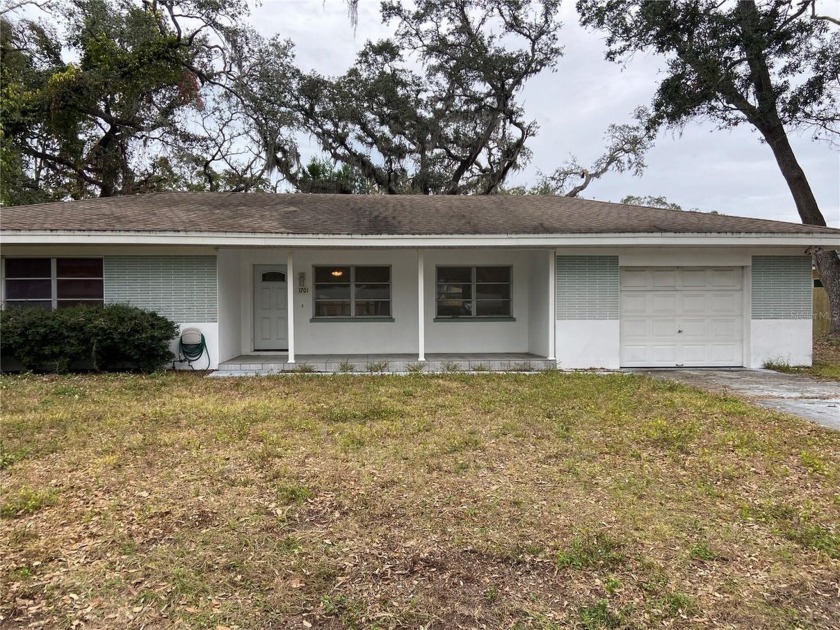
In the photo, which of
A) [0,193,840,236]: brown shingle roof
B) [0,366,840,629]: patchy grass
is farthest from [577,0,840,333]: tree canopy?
[0,366,840,629]: patchy grass

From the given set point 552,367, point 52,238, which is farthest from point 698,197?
point 52,238

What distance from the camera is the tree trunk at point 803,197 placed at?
52.9 ft

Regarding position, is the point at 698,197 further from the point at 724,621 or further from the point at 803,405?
the point at 724,621

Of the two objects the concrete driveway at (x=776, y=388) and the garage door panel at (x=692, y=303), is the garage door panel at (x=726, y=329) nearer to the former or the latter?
the garage door panel at (x=692, y=303)

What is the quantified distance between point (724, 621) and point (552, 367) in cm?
777

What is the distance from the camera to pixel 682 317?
1050 centimetres

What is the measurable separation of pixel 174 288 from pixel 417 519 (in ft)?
27.4

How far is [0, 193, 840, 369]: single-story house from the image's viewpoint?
9586mm

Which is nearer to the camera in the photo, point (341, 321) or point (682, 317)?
point (682, 317)

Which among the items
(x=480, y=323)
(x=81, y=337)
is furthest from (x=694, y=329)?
(x=81, y=337)

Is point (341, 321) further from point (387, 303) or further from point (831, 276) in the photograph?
point (831, 276)

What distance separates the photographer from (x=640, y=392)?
7.70m

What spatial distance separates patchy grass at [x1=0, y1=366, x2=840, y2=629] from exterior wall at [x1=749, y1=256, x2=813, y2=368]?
17.3 feet

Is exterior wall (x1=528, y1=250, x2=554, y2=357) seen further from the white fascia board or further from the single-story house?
the white fascia board
